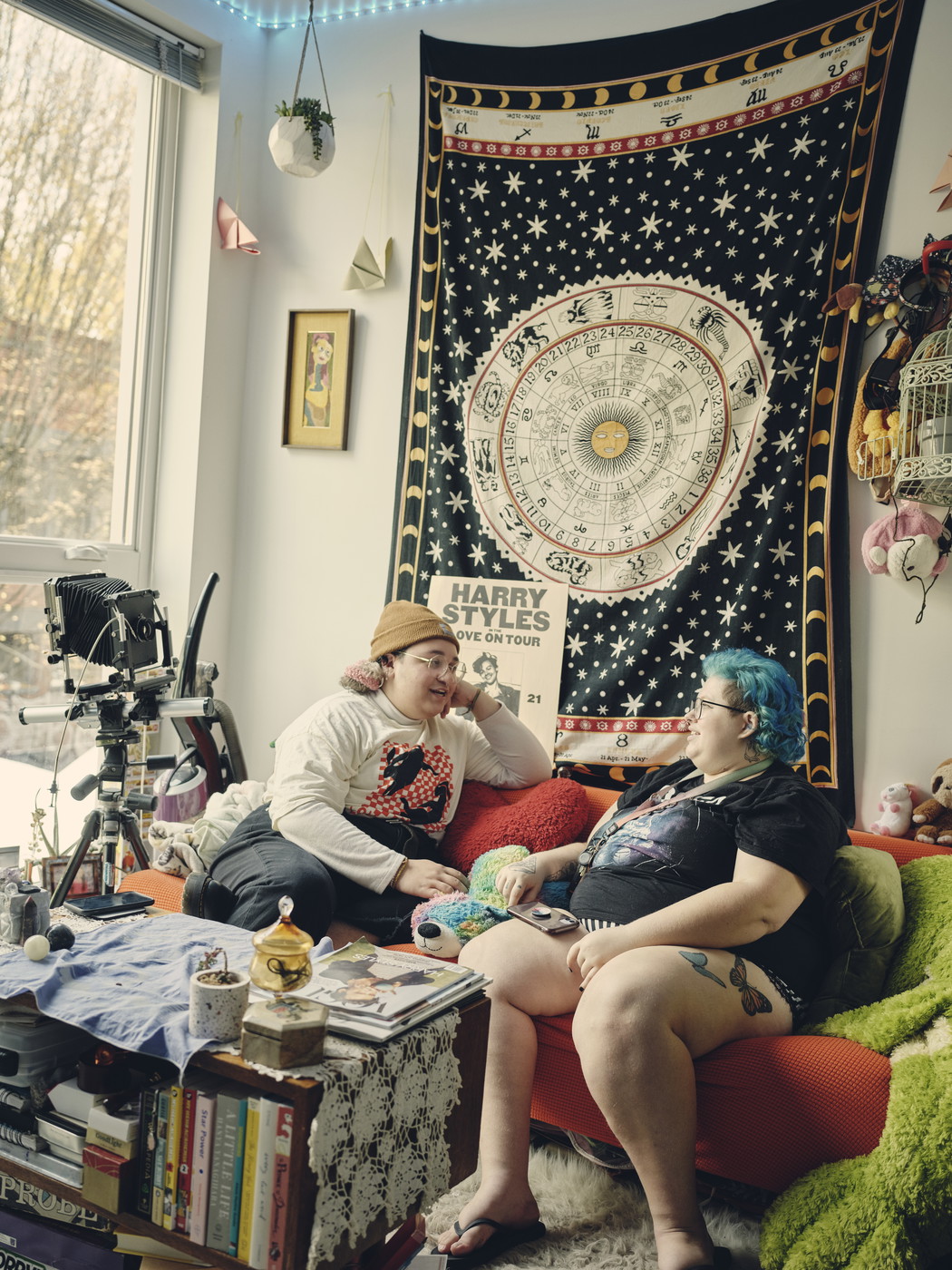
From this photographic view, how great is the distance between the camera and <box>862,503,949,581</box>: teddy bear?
236 cm

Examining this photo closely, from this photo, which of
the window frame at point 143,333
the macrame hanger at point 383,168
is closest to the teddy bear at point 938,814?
A: the macrame hanger at point 383,168

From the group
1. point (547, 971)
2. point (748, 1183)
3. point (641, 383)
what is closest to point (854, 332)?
point (641, 383)

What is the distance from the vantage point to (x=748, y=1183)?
1.74 meters

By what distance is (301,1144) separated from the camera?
4.06 feet

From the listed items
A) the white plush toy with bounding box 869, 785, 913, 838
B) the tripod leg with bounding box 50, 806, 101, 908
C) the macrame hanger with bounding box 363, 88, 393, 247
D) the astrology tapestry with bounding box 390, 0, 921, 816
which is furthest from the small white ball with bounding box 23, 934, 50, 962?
the macrame hanger with bounding box 363, 88, 393, 247

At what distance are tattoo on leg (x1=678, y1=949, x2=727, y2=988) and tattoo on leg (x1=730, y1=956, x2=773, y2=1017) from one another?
0.04 metres

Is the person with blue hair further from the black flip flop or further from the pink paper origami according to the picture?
the pink paper origami

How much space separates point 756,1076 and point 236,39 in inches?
130

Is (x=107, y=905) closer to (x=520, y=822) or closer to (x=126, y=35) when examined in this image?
(x=520, y=822)

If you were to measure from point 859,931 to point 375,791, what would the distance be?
1.13 metres

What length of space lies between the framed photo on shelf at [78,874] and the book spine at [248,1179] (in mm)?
931

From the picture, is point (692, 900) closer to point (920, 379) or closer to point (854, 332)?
point (920, 379)

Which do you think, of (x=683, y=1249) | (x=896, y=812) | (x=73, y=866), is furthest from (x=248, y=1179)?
(x=896, y=812)

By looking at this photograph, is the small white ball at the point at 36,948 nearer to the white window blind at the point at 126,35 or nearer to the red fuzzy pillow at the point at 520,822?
the red fuzzy pillow at the point at 520,822
